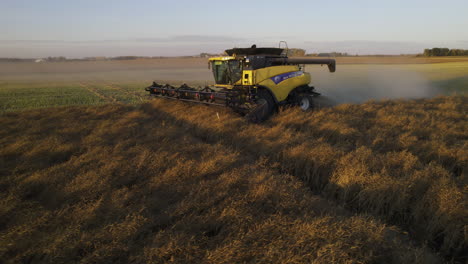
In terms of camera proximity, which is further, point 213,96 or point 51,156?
point 213,96

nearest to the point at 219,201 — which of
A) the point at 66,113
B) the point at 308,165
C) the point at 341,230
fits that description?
the point at 341,230

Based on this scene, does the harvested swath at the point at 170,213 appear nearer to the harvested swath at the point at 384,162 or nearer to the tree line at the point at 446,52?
the harvested swath at the point at 384,162

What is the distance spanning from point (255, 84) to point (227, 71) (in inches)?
67.7

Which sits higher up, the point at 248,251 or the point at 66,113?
the point at 66,113

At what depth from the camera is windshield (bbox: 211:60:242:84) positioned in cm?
920

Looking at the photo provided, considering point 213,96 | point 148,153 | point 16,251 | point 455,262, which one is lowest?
point 455,262

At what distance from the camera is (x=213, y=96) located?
330 inches

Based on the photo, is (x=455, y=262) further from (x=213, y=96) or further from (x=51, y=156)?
(x=213, y=96)

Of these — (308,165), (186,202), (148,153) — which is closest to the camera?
(186,202)

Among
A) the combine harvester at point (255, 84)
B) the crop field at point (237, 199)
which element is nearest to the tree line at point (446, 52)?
the combine harvester at point (255, 84)

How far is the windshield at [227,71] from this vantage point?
920cm

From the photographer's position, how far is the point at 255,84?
831 centimetres

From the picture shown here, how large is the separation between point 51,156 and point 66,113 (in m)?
5.17

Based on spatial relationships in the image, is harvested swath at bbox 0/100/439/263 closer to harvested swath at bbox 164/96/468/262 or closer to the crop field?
the crop field
